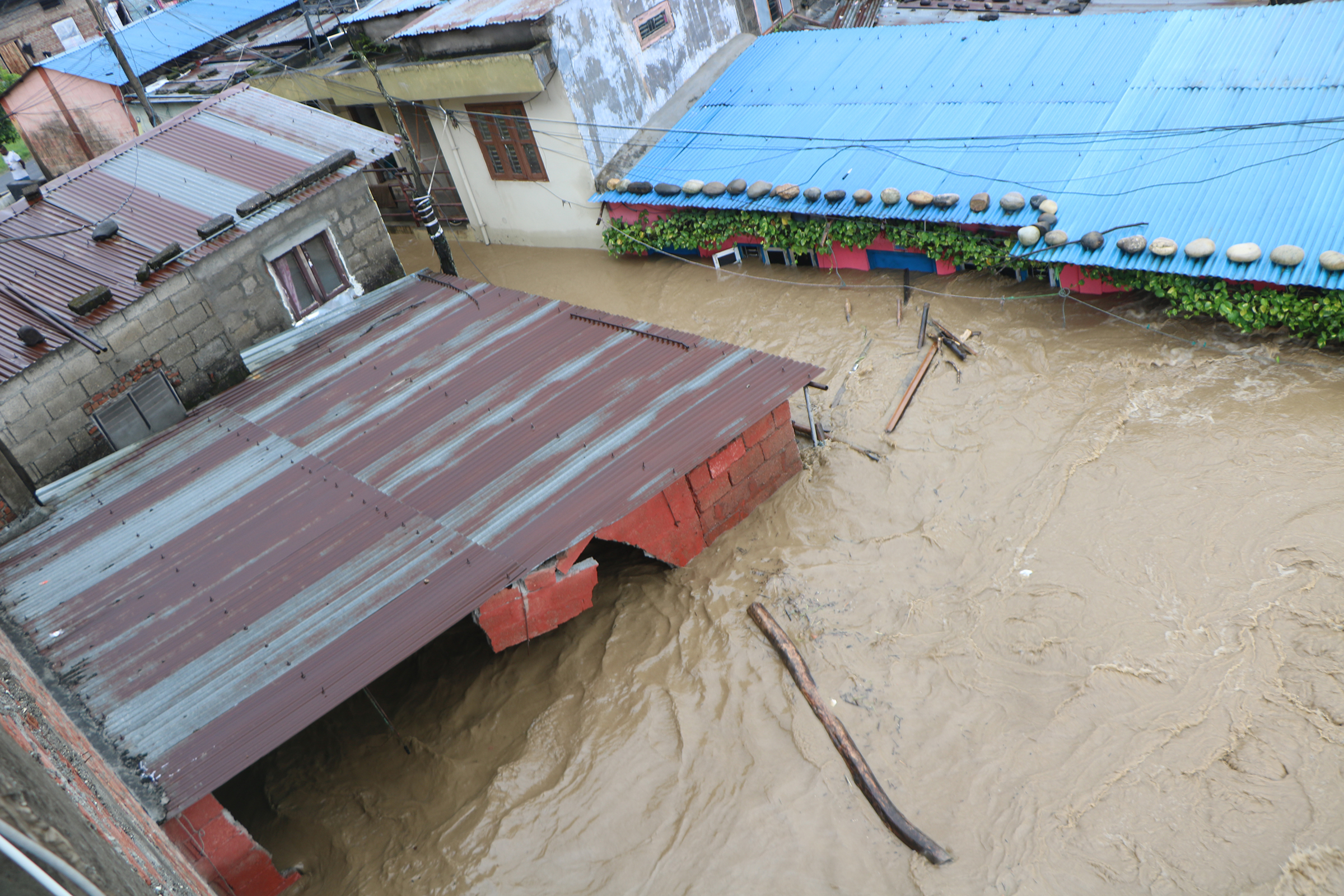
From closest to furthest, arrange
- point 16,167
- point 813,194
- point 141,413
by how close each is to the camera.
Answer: point 141,413 < point 813,194 < point 16,167

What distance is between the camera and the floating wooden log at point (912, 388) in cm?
1333

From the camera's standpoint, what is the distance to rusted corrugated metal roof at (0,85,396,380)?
11.8 m

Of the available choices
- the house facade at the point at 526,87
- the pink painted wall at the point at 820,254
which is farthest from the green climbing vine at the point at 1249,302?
the house facade at the point at 526,87

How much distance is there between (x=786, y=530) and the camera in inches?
451

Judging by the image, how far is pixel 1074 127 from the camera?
51.6 ft

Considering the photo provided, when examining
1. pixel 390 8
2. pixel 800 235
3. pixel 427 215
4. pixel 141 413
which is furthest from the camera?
pixel 390 8

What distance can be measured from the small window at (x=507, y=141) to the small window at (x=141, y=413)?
32.8ft

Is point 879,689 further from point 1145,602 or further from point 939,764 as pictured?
point 1145,602

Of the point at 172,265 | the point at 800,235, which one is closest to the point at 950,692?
the point at 800,235

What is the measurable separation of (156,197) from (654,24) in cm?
1152

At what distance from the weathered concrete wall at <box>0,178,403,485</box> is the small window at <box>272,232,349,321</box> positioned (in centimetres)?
17

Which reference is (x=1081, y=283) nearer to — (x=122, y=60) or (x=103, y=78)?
(x=122, y=60)

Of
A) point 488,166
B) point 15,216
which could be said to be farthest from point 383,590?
point 488,166

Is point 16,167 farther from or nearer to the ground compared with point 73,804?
farther from the ground
